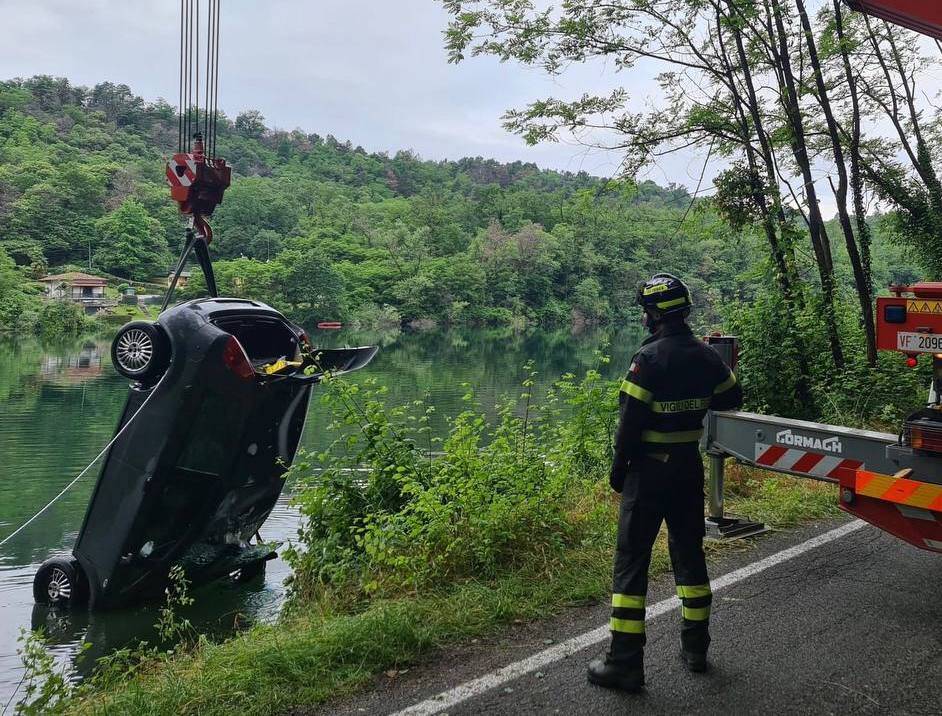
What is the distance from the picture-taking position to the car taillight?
6.07 metres

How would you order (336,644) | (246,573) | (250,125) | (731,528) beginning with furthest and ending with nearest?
(250,125), (246,573), (731,528), (336,644)

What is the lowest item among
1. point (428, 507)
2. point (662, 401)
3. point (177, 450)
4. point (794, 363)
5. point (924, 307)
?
point (428, 507)

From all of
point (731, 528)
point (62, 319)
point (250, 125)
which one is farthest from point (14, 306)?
point (250, 125)

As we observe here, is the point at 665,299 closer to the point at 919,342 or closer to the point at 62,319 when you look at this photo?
the point at 919,342

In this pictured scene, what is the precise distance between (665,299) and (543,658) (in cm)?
186

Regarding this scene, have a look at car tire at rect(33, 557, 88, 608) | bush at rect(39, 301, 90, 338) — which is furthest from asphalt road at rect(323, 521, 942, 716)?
bush at rect(39, 301, 90, 338)

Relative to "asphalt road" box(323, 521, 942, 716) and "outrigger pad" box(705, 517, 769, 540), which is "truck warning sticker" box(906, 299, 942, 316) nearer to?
"asphalt road" box(323, 521, 942, 716)

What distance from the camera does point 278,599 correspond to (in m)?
7.00

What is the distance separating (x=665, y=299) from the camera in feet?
12.1

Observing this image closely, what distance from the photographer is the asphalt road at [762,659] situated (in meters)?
3.29

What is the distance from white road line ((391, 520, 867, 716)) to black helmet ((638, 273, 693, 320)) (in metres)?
1.71

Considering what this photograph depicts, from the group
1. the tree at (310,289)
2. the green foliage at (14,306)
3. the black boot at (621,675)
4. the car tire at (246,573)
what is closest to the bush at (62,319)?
the green foliage at (14,306)

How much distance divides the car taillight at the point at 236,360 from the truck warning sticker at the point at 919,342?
15.6 feet

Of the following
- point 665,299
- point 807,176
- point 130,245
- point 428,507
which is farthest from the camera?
point 130,245
